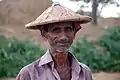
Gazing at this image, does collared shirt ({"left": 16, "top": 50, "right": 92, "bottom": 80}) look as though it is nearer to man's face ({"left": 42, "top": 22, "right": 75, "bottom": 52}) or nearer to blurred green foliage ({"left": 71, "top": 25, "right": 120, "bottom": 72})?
man's face ({"left": 42, "top": 22, "right": 75, "bottom": 52})

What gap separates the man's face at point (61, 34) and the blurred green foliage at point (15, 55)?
5.87 metres

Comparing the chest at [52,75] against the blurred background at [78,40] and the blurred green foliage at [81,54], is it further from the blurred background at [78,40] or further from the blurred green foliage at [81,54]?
the blurred green foliage at [81,54]

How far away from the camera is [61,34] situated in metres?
2.11

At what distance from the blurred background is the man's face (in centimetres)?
288

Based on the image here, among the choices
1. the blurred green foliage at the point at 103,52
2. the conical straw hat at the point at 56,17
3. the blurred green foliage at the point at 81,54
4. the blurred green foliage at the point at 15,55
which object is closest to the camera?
the conical straw hat at the point at 56,17

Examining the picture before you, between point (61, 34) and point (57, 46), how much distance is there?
0.06 m

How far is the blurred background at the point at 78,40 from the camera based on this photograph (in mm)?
8438

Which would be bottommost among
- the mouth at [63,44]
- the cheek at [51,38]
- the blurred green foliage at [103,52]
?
the blurred green foliage at [103,52]

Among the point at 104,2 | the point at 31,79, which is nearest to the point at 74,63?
the point at 31,79

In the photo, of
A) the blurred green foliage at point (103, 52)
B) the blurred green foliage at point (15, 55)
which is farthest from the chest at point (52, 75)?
the blurred green foliage at point (103, 52)

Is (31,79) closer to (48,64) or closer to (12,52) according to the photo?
(48,64)

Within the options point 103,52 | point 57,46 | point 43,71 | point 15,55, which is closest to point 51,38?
point 57,46

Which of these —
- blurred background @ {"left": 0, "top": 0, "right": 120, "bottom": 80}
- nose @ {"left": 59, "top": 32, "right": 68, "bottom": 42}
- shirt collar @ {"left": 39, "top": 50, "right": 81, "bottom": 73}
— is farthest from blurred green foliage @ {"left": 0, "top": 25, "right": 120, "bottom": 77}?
nose @ {"left": 59, "top": 32, "right": 68, "bottom": 42}

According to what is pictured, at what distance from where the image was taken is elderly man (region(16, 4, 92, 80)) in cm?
211
